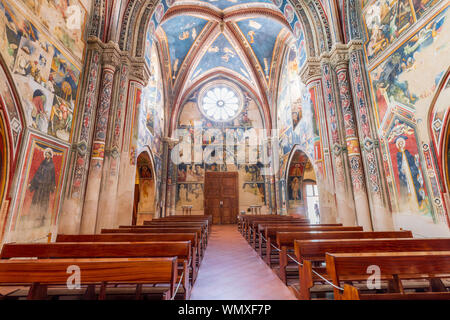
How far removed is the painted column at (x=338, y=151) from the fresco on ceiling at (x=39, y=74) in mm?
8131

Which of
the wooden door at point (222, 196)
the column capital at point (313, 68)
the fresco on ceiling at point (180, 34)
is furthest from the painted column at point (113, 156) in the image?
the wooden door at point (222, 196)

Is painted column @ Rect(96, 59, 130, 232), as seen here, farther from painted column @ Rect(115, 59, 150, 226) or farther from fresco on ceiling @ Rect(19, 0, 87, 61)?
fresco on ceiling @ Rect(19, 0, 87, 61)

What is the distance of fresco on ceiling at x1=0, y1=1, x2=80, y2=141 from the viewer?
412 cm

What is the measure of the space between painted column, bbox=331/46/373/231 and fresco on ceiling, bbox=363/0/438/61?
88 cm

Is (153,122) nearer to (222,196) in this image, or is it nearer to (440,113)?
(222,196)

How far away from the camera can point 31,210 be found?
4664 mm

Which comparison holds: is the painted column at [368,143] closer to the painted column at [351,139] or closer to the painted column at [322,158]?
the painted column at [351,139]

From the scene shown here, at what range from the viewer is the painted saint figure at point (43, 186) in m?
4.77

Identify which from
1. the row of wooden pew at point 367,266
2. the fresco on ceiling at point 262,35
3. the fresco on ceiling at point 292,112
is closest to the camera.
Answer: the row of wooden pew at point 367,266

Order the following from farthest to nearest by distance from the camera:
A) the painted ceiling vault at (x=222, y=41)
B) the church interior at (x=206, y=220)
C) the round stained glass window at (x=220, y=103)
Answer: the round stained glass window at (x=220, y=103), the painted ceiling vault at (x=222, y=41), the church interior at (x=206, y=220)

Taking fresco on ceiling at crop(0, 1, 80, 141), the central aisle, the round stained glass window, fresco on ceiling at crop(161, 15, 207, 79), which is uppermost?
fresco on ceiling at crop(161, 15, 207, 79)

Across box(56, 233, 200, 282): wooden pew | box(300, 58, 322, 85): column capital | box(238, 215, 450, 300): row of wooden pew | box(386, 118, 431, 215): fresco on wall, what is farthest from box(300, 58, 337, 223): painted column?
box(56, 233, 200, 282): wooden pew

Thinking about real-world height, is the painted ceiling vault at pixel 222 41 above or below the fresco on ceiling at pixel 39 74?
above
